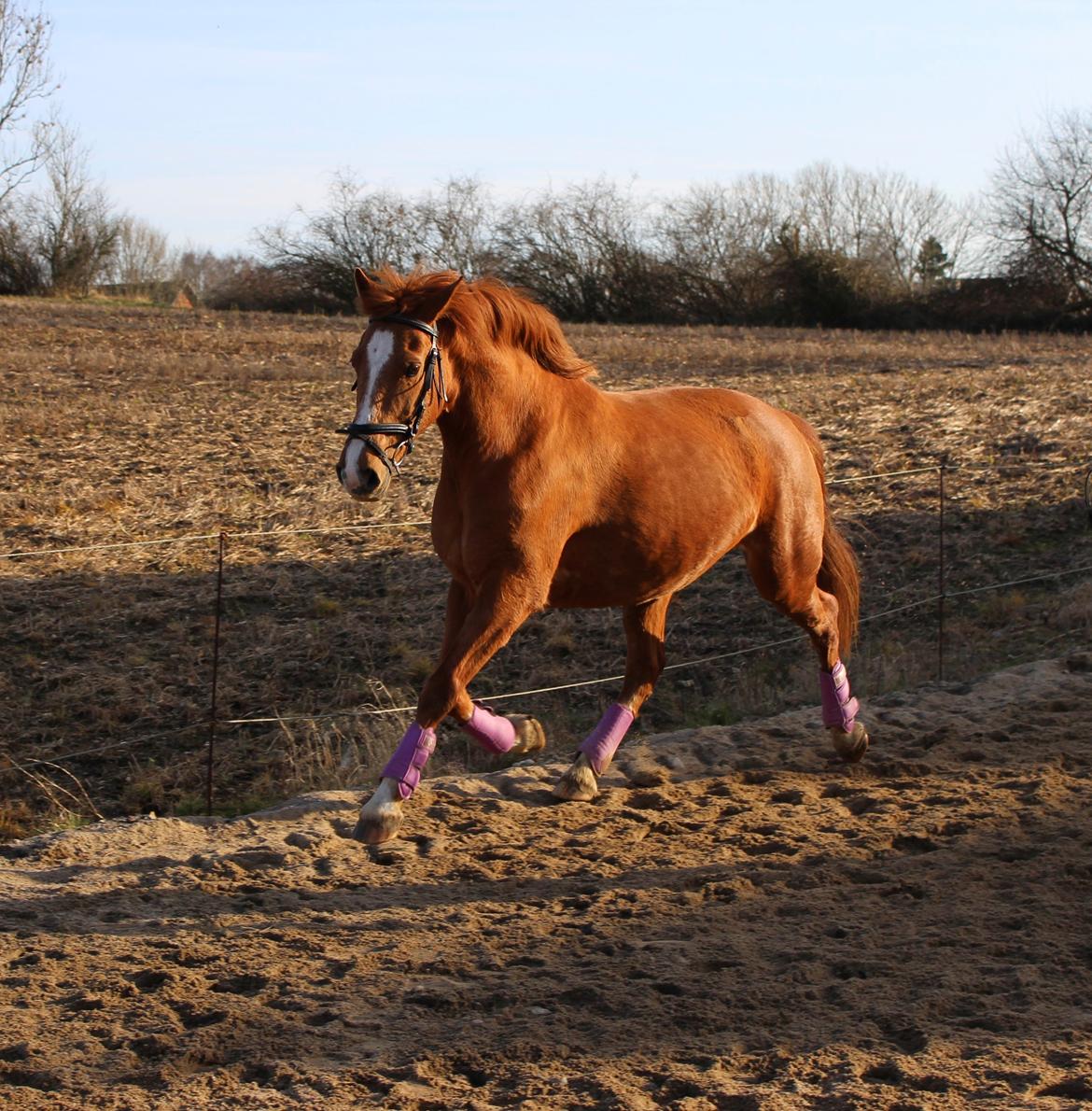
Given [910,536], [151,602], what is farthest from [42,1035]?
[910,536]

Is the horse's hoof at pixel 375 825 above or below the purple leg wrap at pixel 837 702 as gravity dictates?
below

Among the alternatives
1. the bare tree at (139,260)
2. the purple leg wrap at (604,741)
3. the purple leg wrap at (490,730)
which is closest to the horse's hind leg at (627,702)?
the purple leg wrap at (604,741)

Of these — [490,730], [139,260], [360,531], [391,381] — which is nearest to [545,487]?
[391,381]

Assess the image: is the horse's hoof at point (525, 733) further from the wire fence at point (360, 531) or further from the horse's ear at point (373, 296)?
the horse's ear at point (373, 296)

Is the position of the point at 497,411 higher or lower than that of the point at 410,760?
higher

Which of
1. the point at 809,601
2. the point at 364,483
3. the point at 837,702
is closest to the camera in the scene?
the point at 364,483

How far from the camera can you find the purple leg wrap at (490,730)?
5.62 m

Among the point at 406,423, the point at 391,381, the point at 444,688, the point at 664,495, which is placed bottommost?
the point at 444,688

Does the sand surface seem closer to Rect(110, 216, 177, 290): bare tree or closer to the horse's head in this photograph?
the horse's head

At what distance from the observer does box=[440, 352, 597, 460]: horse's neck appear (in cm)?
523

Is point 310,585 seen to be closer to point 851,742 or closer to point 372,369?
point 851,742

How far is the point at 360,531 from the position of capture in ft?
37.0

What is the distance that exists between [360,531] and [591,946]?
7.33m

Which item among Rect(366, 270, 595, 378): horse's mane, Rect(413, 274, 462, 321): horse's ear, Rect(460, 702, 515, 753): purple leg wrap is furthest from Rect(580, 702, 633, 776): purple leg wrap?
Rect(413, 274, 462, 321): horse's ear
